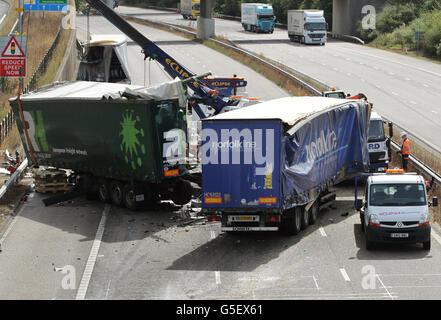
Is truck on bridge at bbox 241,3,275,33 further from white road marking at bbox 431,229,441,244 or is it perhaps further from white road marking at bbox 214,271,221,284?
white road marking at bbox 214,271,221,284

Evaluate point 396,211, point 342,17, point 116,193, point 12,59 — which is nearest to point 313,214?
point 396,211

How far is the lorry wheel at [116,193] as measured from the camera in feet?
87.5

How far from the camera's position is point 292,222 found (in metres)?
22.5

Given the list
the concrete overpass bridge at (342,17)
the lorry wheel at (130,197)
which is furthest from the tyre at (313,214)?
the concrete overpass bridge at (342,17)

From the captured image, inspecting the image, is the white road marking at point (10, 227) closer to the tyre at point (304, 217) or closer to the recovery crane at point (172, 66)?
the tyre at point (304, 217)

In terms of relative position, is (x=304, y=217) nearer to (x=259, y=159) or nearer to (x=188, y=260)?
(x=259, y=159)

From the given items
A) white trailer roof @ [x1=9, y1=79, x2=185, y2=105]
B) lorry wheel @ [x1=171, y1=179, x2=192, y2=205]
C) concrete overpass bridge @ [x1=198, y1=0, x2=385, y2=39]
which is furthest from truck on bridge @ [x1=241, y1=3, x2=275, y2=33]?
lorry wheel @ [x1=171, y1=179, x2=192, y2=205]

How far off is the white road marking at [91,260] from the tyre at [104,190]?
0.91 meters

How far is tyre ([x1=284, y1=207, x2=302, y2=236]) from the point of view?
73.7ft

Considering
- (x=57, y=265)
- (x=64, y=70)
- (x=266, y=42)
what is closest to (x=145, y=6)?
(x=266, y=42)

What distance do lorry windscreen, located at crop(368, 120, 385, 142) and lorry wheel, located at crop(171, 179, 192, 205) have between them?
7.55 m

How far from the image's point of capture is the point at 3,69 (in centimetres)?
3309

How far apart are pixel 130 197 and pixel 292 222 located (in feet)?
19.7
